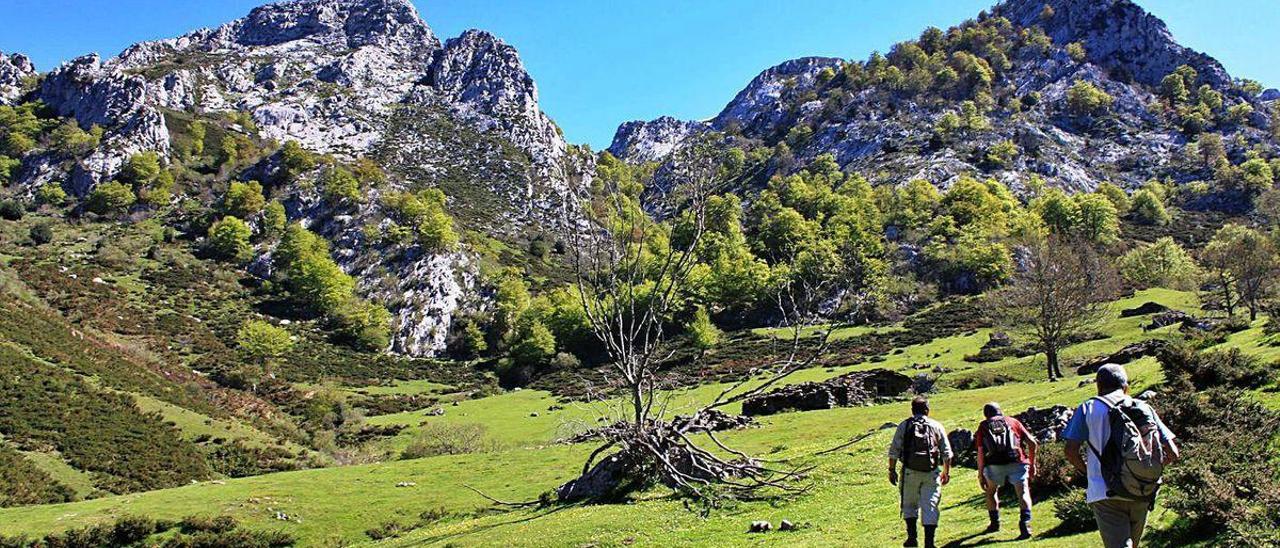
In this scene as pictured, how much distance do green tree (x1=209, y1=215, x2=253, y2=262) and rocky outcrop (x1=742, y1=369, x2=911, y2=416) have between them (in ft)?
320

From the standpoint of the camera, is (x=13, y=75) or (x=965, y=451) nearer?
(x=965, y=451)

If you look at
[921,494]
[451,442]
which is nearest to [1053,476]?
[921,494]

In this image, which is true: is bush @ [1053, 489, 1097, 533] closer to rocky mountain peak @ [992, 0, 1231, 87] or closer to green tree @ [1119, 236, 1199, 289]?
green tree @ [1119, 236, 1199, 289]

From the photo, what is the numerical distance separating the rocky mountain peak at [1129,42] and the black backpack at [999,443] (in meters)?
184

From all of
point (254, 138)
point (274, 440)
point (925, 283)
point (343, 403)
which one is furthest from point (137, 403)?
point (254, 138)

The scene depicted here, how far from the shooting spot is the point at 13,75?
142 meters

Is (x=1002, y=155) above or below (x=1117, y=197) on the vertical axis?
above

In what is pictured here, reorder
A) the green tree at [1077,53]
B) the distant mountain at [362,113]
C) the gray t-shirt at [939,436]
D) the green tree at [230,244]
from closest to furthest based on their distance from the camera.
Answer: the gray t-shirt at [939,436] → the green tree at [230,244] → the distant mountain at [362,113] → the green tree at [1077,53]

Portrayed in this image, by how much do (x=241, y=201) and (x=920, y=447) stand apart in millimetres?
127792

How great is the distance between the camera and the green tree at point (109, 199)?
10569 cm

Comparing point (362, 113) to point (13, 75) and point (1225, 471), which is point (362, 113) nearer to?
point (13, 75)

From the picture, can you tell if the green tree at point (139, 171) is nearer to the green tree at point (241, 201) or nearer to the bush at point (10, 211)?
the green tree at point (241, 201)

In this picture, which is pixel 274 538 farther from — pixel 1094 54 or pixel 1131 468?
pixel 1094 54

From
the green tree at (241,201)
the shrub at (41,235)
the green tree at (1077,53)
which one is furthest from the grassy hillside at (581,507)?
the green tree at (1077,53)
